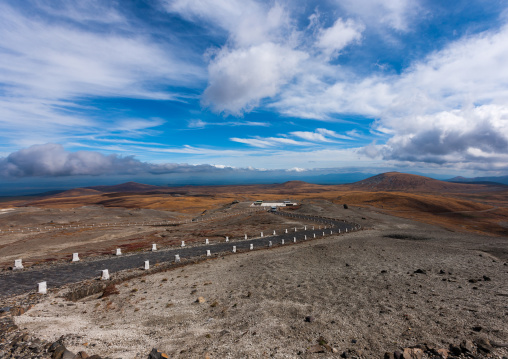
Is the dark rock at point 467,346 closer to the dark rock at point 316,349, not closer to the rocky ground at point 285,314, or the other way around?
the rocky ground at point 285,314

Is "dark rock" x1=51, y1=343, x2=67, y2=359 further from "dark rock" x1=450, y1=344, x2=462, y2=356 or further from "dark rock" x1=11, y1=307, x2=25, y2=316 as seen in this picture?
"dark rock" x1=450, y1=344, x2=462, y2=356

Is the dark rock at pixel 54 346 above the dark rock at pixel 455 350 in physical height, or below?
above

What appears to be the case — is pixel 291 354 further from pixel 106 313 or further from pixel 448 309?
pixel 106 313

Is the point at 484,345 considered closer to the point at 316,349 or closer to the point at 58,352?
the point at 316,349

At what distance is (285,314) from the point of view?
39.2ft

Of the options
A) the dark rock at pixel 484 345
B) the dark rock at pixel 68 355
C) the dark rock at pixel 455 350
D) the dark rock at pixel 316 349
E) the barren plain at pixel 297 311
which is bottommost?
Result: the barren plain at pixel 297 311

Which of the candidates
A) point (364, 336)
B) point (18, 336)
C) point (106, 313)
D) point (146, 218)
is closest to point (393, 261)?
point (364, 336)

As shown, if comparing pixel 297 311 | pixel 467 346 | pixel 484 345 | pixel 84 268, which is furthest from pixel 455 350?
pixel 84 268

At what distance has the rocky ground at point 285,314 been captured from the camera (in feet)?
28.6

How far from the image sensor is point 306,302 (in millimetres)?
13523

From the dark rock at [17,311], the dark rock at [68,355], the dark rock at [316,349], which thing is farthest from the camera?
the dark rock at [17,311]

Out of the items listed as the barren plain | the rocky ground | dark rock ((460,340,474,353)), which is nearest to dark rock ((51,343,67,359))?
the rocky ground

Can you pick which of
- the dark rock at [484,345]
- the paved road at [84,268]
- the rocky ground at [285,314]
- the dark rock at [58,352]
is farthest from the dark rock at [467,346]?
the paved road at [84,268]

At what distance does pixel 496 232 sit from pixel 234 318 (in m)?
80.5
